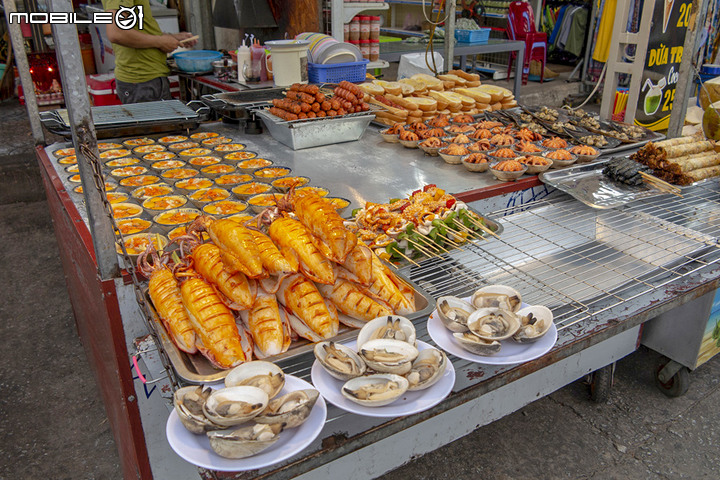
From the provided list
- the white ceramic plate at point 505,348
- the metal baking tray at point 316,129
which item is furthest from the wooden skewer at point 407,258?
the metal baking tray at point 316,129

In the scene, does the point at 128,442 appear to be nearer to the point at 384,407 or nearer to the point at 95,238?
the point at 95,238

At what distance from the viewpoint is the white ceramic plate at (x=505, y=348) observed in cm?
163

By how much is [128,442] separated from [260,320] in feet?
4.34

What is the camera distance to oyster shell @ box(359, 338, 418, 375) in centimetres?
151

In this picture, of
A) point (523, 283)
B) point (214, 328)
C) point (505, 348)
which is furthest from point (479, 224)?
point (214, 328)

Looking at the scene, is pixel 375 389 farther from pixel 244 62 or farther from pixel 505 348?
pixel 244 62

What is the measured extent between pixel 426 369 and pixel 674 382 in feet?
9.47

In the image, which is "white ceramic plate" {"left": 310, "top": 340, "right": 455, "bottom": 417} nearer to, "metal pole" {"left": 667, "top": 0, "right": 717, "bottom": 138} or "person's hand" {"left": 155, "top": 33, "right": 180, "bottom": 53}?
"metal pole" {"left": 667, "top": 0, "right": 717, "bottom": 138}

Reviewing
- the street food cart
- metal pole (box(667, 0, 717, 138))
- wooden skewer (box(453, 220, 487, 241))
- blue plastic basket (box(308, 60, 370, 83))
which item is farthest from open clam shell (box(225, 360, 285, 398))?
blue plastic basket (box(308, 60, 370, 83))

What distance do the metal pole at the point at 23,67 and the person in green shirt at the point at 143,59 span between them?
73.1 inches

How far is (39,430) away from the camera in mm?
3486

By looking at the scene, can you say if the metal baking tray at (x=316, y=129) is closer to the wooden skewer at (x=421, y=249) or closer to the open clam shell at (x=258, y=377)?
the wooden skewer at (x=421, y=249)

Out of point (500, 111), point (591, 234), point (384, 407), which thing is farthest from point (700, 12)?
point (384, 407)

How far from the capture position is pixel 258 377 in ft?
4.84
